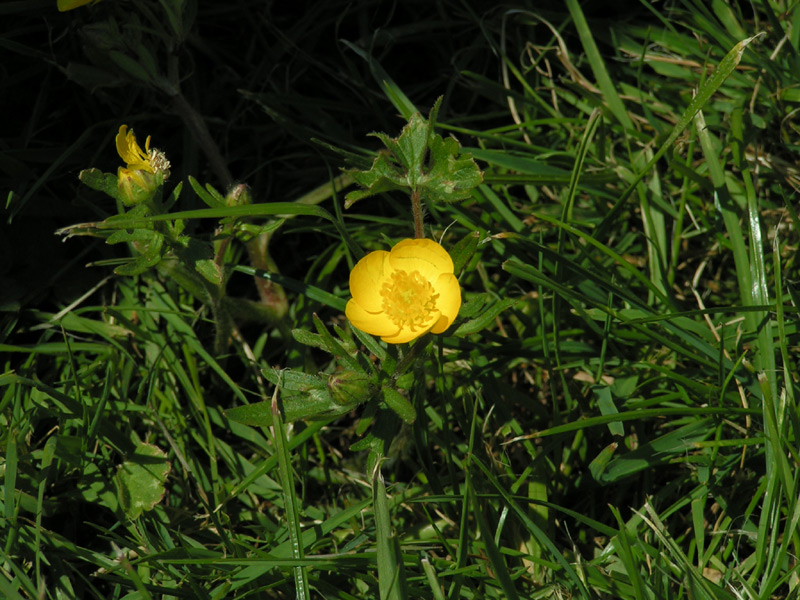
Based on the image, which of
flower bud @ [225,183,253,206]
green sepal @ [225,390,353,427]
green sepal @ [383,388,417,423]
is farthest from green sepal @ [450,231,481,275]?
flower bud @ [225,183,253,206]

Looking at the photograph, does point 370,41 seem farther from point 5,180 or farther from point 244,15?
point 5,180

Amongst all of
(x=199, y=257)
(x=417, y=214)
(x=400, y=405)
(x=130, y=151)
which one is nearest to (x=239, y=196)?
(x=199, y=257)

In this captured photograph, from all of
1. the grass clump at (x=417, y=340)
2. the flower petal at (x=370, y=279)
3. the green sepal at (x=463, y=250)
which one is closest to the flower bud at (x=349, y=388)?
the grass clump at (x=417, y=340)

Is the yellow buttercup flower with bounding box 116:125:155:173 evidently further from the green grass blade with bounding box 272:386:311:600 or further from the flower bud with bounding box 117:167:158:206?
the green grass blade with bounding box 272:386:311:600

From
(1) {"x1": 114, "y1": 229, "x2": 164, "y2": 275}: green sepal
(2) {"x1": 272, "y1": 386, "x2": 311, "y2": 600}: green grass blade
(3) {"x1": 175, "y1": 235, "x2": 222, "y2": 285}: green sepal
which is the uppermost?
(1) {"x1": 114, "y1": 229, "x2": 164, "y2": 275}: green sepal

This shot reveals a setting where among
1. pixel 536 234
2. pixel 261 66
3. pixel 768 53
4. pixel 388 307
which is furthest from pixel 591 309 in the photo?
pixel 261 66

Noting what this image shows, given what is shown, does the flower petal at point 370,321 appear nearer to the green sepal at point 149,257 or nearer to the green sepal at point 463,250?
the green sepal at point 463,250

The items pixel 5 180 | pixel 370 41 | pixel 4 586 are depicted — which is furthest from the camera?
pixel 370 41
